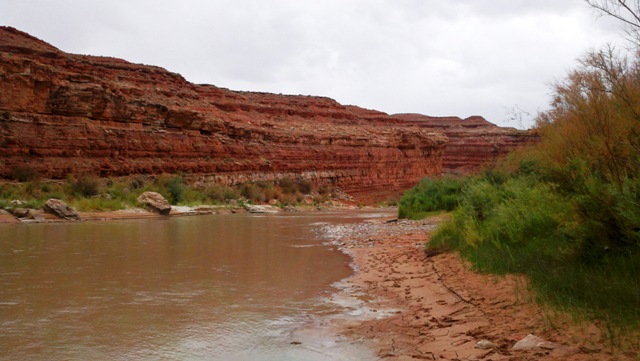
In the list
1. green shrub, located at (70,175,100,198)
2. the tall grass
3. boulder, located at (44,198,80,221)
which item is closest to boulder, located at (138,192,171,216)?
the tall grass

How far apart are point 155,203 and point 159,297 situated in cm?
2043

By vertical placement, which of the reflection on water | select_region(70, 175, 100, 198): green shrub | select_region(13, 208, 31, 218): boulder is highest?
select_region(70, 175, 100, 198): green shrub

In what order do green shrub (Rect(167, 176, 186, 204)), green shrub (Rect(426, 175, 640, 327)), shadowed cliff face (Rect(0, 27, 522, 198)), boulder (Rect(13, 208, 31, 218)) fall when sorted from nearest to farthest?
green shrub (Rect(426, 175, 640, 327)) < boulder (Rect(13, 208, 31, 218)) < shadowed cliff face (Rect(0, 27, 522, 198)) < green shrub (Rect(167, 176, 186, 204))

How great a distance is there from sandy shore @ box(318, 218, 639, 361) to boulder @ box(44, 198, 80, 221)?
1588cm

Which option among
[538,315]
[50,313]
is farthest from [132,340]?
[538,315]

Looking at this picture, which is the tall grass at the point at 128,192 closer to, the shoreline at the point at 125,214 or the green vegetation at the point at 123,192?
the green vegetation at the point at 123,192

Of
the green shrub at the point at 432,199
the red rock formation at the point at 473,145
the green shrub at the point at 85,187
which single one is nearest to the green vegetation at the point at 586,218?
the green shrub at the point at 432,199

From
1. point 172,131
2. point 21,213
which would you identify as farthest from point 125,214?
point 172,131

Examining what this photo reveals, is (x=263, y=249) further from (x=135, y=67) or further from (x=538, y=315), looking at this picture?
(x=135, y=67)

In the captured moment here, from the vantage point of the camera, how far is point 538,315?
5.05m

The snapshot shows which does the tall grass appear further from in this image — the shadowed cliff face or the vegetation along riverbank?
the vegetation along riverbank

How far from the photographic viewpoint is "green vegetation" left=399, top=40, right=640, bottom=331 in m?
4.95

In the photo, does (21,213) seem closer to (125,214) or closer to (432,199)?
(125,214)

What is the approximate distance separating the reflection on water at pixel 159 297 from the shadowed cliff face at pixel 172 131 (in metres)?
19.3
